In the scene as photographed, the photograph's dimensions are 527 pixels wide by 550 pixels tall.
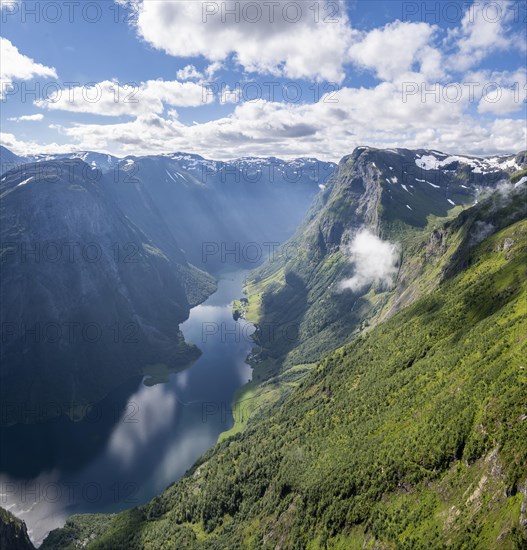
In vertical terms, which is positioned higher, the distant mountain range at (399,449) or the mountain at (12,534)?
the mountain at (12,534)

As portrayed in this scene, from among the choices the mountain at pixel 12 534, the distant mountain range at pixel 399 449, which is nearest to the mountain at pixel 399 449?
the distant mountain range at pixel 399 449

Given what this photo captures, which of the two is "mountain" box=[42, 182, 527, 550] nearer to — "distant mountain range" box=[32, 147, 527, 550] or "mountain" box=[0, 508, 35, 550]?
"distant mountain range" box=[32, 147, 527, 550]

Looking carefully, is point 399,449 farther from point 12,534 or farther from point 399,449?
point 12,534

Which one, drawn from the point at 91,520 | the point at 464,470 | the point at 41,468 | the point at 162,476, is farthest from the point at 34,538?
the point at 464,470

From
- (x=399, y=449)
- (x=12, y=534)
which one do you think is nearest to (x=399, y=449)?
(x=399, y=449)

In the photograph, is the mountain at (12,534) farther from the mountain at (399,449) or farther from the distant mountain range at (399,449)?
the mountain at (399,449)
